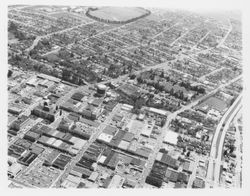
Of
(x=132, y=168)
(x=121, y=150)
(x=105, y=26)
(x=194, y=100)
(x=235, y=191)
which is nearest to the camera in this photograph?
(x=235, y=191)

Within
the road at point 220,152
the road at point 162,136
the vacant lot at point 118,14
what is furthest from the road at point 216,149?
the vacant lot at point 118,14

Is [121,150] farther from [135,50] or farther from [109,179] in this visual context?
[135,50]

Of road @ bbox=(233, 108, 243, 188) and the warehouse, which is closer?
the warehouse

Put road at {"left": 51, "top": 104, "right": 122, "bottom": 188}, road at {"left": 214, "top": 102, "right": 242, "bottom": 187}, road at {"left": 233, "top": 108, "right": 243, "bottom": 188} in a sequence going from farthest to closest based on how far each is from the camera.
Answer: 1. road at {"left": 214, "top": 102, "right": 242, "bottom": 187}
2. road at {"left": 233, "top": 108, "right": 243, "bottom": 188}
3. road at {"left": 51, "top": 104, "right": 122, "bottom": 188}

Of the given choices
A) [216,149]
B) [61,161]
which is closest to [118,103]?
[61,161]

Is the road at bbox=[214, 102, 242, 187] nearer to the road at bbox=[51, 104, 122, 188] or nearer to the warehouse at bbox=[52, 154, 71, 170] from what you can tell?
the road at bbox=[51, 104, 122, 188]

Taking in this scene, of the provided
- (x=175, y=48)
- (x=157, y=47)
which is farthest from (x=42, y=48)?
(x=175, y=48)

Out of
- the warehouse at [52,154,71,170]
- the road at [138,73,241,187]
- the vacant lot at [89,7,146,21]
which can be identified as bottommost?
the warehouse at [52,154,71,170]

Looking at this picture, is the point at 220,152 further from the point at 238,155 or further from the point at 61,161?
the point at 61,161

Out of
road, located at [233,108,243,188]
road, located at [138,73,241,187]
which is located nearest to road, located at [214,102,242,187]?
road, located at [233,108,243,188]
